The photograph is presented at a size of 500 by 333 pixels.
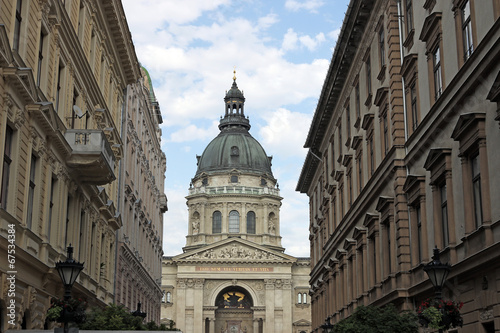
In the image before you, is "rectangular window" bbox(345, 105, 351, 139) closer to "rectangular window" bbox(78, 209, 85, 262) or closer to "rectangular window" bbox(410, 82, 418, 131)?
"rectangular window" bbox(410, 82, 418, 131)

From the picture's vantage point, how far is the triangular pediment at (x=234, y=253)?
112 meters

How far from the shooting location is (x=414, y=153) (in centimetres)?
2511

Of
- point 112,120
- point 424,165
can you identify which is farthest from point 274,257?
point 424,165

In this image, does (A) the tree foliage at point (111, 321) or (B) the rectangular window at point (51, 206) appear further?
(A) the tree foliage at point (111, 321)

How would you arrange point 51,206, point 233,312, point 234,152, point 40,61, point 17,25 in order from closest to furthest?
point 17,25, point 40,61, point 51,206, point 233,312, point 234,152

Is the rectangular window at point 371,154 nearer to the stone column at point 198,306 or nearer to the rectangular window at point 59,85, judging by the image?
the rectangular window at point 59,85

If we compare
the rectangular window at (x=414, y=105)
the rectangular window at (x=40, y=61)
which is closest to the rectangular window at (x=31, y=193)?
the rectangular window at (x=40, y=61)

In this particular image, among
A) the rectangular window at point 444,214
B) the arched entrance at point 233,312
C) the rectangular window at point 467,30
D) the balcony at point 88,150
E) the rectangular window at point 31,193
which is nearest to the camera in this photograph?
the rectangular window at point 467,30

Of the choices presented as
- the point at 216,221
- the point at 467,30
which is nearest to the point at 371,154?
the point at 467,30

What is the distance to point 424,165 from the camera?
933 inches

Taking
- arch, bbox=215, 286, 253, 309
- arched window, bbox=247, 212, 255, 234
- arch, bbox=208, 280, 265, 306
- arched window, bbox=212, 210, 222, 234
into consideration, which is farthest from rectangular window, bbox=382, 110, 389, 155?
arched window, bbox=212, 210, 222, 234

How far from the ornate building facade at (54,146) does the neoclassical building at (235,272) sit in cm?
7585

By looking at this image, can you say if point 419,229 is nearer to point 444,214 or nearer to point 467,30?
point 444,214

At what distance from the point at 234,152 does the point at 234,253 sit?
2128cm
